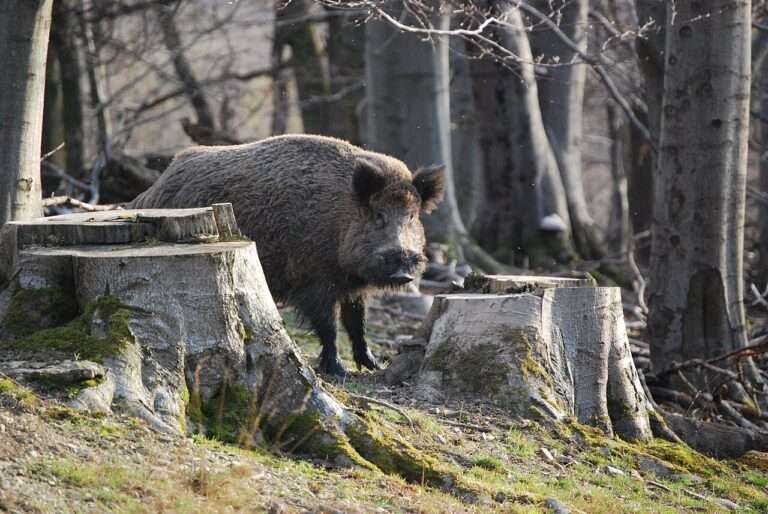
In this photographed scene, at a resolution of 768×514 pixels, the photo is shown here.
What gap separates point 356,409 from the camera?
19.8 ft

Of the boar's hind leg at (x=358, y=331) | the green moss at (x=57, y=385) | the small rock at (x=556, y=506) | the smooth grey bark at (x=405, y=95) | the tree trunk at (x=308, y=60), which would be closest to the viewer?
the green moss at (x=57, y=385)

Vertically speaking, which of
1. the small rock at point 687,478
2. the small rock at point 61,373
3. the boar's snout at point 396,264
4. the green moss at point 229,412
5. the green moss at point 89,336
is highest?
the boar's snout at point 396,264

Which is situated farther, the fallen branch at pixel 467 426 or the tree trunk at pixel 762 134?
the tree trunk at pixel 762 134

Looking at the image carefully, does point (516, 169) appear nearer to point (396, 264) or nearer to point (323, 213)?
point (323, 213)

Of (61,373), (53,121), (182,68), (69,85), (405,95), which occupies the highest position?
(182,68)

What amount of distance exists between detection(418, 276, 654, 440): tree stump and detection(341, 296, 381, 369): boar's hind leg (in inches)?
58.2

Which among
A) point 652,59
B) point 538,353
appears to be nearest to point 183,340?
point 538,353

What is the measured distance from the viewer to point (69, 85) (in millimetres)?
15719

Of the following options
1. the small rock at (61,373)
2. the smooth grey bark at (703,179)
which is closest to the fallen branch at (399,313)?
the smooth grey bark at (703,179)

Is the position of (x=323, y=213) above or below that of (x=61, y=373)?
above

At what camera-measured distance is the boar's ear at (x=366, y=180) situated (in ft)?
27.0

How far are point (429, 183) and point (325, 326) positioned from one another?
140 cm

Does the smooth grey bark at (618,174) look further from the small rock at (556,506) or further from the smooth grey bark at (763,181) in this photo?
the small rock at (556,506)

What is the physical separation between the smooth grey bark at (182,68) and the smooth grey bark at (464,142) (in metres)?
4.67
